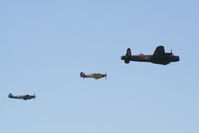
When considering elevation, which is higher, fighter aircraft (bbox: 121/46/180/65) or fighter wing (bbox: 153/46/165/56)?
fighter wing (bbox: 153/46/165/56)

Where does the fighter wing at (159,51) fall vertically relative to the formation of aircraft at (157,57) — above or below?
above

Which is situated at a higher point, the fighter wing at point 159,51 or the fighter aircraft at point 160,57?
the fighter wing at point 159,51

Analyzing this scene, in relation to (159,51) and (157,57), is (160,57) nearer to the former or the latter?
(157,57)

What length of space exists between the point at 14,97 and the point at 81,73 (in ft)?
117

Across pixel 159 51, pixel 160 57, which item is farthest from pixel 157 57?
pixel 159 51

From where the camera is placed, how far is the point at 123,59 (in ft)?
404

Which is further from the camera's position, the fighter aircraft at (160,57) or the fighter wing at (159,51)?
the fighter aircraft at (160,57)

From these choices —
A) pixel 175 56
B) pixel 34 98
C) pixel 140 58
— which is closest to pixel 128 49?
pixel 140 58

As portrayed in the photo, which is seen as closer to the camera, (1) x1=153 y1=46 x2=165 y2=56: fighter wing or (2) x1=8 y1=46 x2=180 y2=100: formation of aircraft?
(1) x1=153 y1=46 x2=165 y2=56: fighter wing

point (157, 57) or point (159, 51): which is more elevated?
point (159, 51)

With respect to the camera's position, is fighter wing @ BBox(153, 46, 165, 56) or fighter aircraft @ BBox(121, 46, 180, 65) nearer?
fighter wing @ BBox(153, 46, 165, 56)

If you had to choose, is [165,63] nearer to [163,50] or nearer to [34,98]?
[163,50]

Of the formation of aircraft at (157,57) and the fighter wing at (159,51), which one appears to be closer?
the fighter wing at (159,51)

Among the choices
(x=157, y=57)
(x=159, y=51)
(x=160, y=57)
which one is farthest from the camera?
(x=157, y=57)
